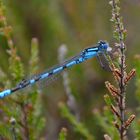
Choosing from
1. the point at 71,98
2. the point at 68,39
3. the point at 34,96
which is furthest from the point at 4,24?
the point at 68,39

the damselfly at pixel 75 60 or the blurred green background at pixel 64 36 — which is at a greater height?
the blurred green background at pixel 64 36

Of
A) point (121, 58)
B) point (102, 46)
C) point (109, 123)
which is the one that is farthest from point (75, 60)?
point (109, 123)

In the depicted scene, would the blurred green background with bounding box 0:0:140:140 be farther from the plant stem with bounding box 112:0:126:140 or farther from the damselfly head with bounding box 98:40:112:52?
the plant stem with bounding box 112:0:126:140

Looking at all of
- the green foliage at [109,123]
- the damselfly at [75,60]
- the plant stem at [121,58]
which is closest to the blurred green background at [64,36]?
the green foliage at [109,123]

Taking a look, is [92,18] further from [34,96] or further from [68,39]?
[34,96]

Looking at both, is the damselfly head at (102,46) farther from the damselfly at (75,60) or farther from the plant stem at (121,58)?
the plant stem at (121,58)

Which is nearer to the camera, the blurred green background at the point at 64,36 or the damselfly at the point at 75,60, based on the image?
the damselfly at the point at 75,60

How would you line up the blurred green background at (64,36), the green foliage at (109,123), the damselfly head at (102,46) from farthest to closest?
the blurred green background at (64,36), the green foliage at (109,123), the damselfly head at (102,46)

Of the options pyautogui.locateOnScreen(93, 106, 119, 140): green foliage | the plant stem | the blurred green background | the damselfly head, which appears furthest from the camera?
the blurred green background

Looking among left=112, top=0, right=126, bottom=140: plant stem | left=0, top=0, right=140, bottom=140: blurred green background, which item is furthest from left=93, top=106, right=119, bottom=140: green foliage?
left=0, top=0, right=140, bottom=140: blurred green background
